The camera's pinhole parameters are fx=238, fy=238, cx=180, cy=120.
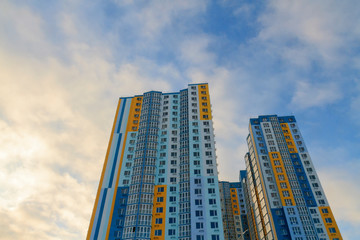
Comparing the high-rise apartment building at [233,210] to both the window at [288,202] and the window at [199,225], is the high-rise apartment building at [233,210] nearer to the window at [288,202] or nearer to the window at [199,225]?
the window at [288,202]

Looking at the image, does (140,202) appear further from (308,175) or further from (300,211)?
(308,175)

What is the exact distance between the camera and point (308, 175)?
101m

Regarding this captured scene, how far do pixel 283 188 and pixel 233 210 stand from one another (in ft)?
172

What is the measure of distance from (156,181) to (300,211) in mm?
56626

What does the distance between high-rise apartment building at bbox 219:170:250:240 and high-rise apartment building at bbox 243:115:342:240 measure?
30.4 feet

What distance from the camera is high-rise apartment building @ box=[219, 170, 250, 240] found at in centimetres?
13212

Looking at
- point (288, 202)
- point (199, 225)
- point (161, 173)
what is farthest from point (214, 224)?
point (288, 202)

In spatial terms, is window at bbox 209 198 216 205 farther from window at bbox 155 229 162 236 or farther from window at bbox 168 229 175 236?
window at bbox 155 229 162 236

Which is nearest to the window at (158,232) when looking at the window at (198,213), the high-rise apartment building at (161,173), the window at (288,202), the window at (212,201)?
the high-rise apartment building at (161,173)

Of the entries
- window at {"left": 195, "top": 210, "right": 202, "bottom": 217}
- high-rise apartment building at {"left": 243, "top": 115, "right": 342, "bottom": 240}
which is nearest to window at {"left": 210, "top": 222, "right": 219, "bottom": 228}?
window at {"left": 195, "top": 210, "right": 202, "bottom": 217}

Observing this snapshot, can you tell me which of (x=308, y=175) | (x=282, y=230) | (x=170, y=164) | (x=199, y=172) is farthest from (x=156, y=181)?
(x=308, y=175)

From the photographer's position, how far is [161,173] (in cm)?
8225

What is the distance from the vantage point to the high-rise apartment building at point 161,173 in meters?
69.8

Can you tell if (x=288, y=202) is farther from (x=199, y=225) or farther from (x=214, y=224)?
(x=199, y=225)
